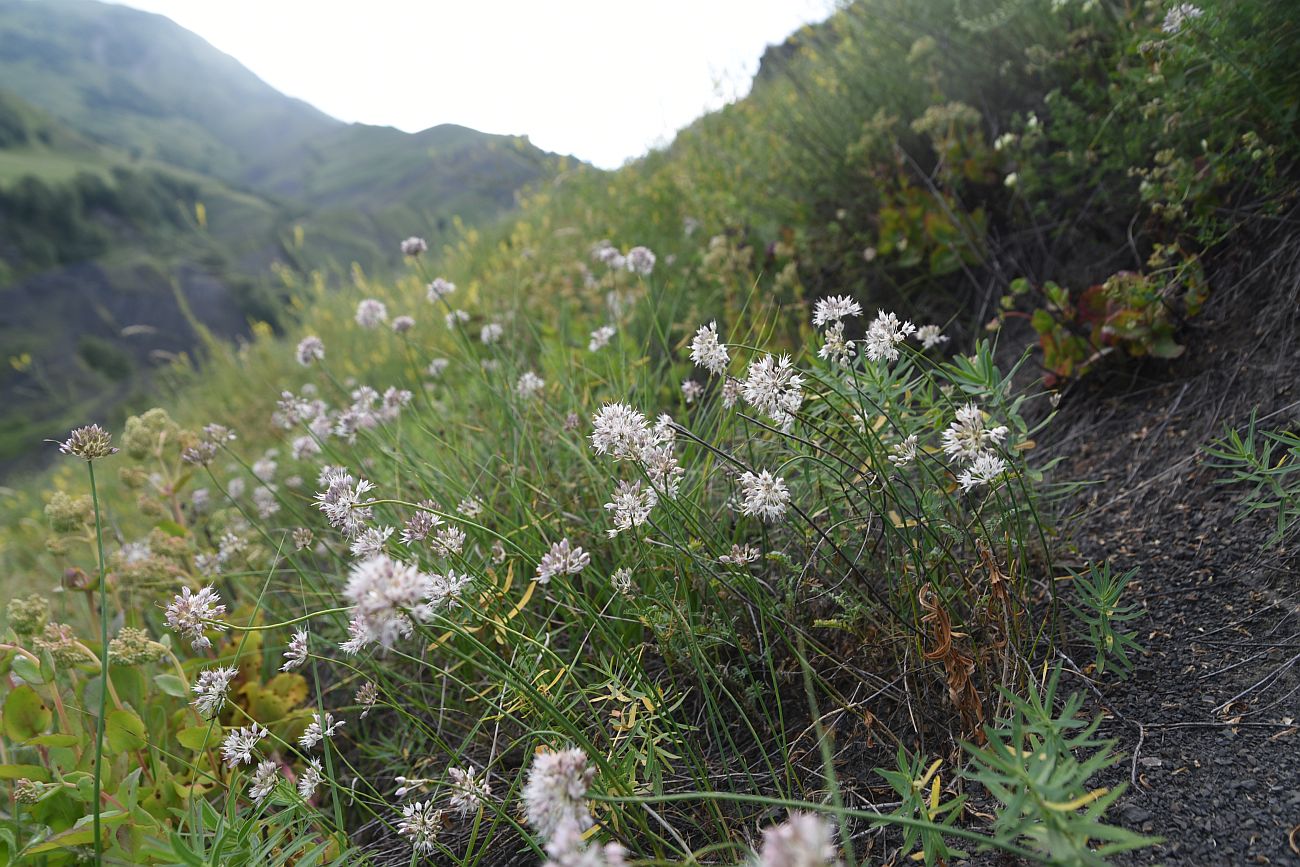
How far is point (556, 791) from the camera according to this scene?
80 centimetres

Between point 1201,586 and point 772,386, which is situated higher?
point 772,386

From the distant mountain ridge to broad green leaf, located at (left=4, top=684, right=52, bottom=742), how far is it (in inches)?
169

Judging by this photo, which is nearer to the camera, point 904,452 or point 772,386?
point 772,386

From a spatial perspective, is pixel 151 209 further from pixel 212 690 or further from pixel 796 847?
pixel 796 847

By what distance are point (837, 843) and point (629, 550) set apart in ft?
2.53

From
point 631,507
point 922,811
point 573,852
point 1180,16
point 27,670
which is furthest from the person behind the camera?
point 1180,16

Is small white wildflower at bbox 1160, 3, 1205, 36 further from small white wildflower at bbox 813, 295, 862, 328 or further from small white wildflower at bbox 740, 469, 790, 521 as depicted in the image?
small white wildflower at bbox 740, 469, 790, 521

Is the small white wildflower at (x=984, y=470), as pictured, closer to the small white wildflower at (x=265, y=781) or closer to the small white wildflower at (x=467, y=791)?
the small white wildflower at (x=467, y=791)

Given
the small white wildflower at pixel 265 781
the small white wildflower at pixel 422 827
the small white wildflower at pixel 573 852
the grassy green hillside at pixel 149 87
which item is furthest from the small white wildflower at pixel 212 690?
the grassy green hillside at pixel 149 87

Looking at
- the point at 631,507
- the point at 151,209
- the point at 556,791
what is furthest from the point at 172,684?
the point at 151,209

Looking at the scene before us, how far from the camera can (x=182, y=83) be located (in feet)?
145

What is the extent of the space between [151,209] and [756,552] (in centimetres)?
2798

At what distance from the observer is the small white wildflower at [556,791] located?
0.80 meters

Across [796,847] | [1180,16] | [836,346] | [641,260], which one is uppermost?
[1180,16]
